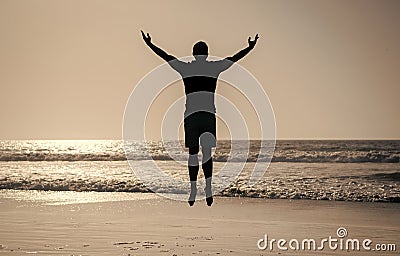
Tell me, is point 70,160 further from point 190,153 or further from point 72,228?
point 190,153

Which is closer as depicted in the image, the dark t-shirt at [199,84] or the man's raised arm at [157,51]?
the dark t-shirt at [199,84]

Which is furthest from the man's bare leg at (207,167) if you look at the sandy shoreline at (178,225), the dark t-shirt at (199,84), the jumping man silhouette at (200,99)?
the sandy shoreline at (178,225)

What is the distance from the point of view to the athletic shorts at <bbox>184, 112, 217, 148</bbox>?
516 cm

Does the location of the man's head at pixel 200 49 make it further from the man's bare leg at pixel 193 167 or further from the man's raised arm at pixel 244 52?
the man's bare leg at pixel 193 167

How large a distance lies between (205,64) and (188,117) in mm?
464

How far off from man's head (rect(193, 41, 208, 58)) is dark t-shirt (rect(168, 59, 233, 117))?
2.2 inches

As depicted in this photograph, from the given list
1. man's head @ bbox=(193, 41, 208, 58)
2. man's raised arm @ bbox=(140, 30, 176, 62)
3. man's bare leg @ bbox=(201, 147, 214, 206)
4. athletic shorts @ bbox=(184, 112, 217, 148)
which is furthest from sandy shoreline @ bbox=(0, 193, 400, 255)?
man's head @ bbox=(193, 41, 208, 58)

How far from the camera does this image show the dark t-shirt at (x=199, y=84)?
5168mm

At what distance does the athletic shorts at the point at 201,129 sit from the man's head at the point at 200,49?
1.57ft

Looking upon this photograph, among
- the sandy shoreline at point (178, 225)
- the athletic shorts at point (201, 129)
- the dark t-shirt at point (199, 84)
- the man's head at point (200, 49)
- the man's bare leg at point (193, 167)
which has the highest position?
the man's head at point (200, 49)

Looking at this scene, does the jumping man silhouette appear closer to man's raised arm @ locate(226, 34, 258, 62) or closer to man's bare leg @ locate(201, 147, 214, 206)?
man's bare leg @ locate(201, 147, 214, 206)

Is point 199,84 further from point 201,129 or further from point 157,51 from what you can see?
point 157,51

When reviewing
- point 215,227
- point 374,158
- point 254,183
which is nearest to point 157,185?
point 254,183

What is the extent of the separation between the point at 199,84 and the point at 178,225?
40.5 feet
